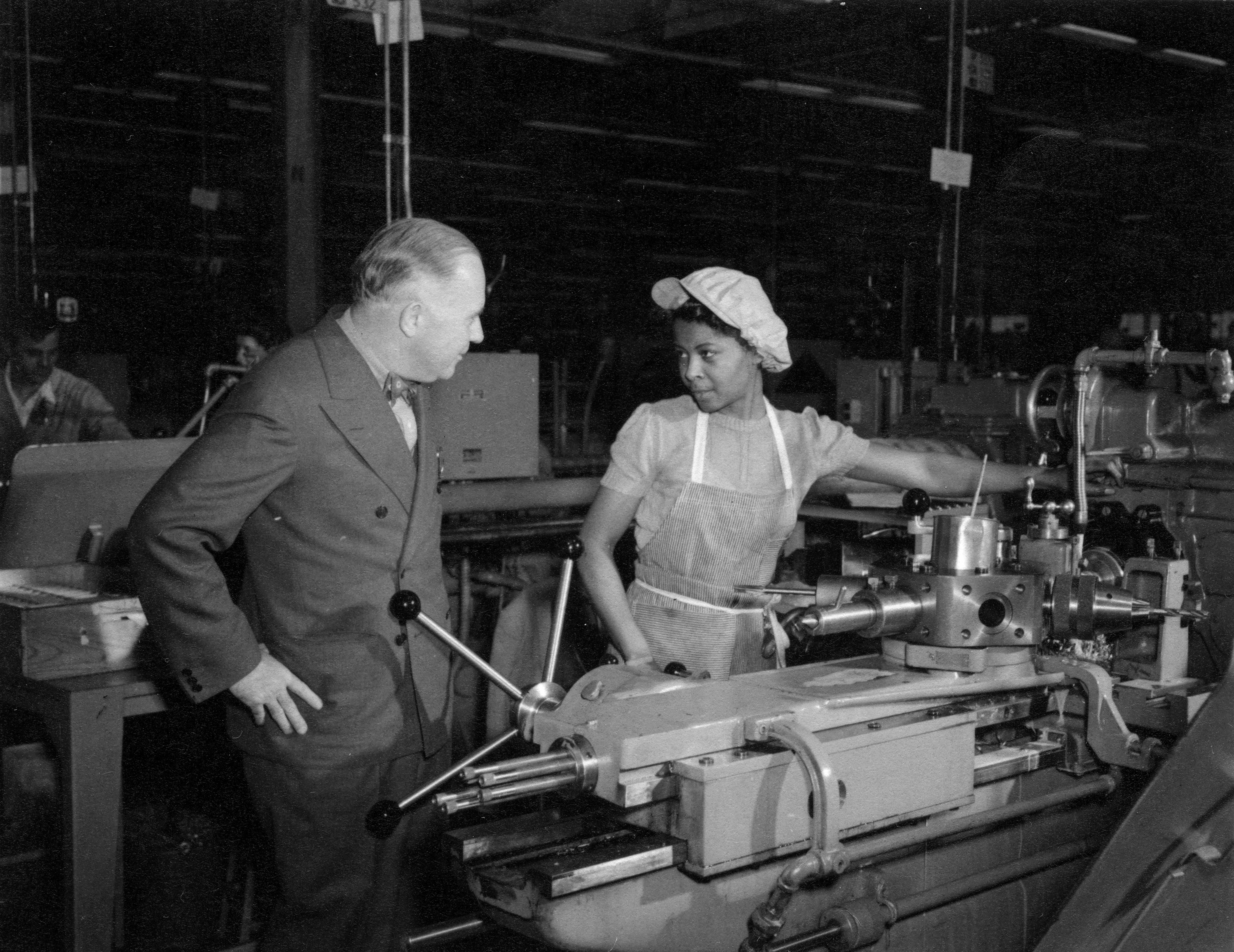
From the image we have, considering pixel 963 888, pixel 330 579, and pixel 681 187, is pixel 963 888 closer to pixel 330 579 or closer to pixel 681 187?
pixel 330 579

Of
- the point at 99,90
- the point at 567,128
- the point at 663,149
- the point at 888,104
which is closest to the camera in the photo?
the point at 99,90

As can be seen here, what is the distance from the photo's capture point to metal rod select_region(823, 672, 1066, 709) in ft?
4.69

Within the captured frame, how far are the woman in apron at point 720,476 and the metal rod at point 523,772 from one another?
31.0 inches

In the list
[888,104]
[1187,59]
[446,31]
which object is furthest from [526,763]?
[888,104]

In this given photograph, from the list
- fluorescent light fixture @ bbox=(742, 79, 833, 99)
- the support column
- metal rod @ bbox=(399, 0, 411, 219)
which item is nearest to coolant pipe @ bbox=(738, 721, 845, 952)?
metal rod @ bbox=(399, 0, 411, 219)

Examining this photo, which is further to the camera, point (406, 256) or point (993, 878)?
point (406, 256)

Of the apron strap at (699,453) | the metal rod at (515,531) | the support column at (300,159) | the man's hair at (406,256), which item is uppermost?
the support column at (300,159)

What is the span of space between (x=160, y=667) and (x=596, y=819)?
41.1 inches

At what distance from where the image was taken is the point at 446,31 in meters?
5.50

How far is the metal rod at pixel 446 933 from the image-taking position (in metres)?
1.30

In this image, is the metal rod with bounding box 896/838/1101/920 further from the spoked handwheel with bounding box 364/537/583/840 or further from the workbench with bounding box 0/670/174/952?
the workbench with bounding box 0/670/174/952

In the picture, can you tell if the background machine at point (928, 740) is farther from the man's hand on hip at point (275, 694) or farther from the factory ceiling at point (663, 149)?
→ the factory ceiling at point (663, 149)

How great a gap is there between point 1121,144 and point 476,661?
Result: 7330 mm

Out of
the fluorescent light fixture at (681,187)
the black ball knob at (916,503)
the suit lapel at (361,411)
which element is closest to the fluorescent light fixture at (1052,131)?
the fluorescent light fixture at (681,187)
